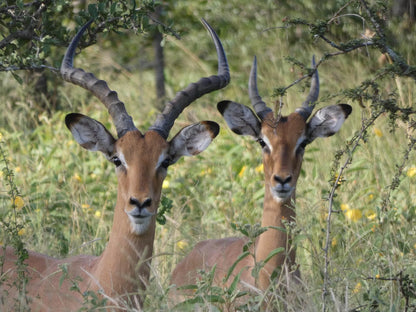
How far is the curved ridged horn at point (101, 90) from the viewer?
5.02 metres

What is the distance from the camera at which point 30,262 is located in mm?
5219

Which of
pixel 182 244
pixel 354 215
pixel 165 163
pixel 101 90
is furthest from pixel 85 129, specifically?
pixel 354 215

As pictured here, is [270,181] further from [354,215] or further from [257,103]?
[354,215]

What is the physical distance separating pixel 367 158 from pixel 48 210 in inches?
116

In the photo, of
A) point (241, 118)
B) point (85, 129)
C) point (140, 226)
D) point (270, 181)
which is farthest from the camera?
point (241, 118)

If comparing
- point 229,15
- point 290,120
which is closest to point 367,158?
point 290,120

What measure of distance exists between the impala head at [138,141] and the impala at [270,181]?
541 mm

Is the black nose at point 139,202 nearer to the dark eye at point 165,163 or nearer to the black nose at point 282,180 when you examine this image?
the dark eye at point 165,163

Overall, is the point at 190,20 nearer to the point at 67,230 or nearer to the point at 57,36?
the point at 67,230

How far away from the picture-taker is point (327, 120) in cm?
606

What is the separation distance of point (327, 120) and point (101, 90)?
1.87 meters

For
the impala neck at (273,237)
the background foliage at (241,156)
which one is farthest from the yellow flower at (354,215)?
the impala neck at (273,237)

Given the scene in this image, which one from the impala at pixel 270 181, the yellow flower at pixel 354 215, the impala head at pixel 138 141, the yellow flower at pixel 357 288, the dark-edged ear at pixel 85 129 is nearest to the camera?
the impala head at pixel 138 141

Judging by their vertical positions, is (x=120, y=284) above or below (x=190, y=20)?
below
